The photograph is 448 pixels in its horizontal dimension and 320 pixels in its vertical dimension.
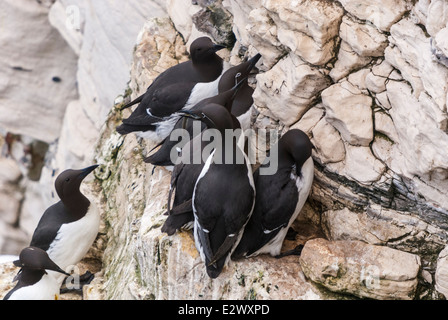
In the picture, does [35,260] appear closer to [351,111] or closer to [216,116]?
[216,116]

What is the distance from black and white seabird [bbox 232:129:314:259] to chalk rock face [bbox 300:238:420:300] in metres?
0.26

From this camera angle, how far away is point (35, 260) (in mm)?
5012

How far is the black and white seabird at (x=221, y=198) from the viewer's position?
402 centimetres

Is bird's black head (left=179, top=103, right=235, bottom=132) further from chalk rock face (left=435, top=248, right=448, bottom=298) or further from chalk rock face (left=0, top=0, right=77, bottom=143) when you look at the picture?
chalk rock face (left=0, top=0, right=77, bottom=143)

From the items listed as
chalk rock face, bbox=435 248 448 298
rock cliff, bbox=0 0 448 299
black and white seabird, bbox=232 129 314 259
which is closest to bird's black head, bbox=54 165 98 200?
rock cliff, bbox=0 0 448 299

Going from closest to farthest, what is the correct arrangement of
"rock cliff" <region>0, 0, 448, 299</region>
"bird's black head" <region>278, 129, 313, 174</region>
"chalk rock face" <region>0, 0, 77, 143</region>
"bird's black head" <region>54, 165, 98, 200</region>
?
"rock cliff" <region>0, 0, 448, 299</region>, "bird's black head" <region>278, 129, 313, 174</region>, "bird's black head" <region>54, 165, 98, 200</region>, "chalk rock face" <region>0, 0, 77, 143</region>

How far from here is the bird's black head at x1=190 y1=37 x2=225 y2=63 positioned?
523 centimetres

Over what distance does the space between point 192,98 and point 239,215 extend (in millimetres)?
1482

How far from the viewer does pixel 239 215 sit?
4.05 metres

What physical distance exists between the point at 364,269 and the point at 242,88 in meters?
1.77

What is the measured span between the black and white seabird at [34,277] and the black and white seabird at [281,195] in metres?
1.63
